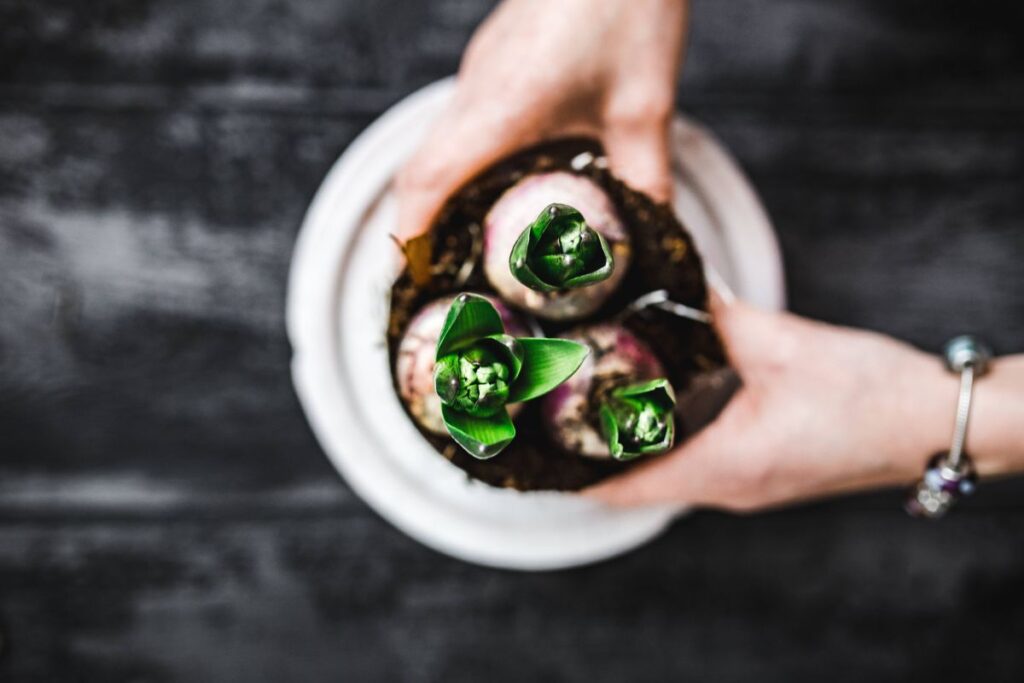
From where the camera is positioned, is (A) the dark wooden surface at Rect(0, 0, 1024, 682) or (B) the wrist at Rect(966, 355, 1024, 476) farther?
(A) the dark wooden surface at Rect(0, 0, 1024, 682)

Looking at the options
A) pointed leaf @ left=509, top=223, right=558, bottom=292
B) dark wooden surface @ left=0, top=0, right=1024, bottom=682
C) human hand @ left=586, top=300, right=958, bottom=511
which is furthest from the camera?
dark wooden surface @ left=0, top=0, right=1024, bottom=682

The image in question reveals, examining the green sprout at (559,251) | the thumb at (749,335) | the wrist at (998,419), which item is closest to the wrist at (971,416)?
the wrist at (998,419)

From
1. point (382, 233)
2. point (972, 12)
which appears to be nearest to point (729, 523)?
point (382, 233)

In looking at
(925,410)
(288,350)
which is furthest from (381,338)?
(925,410)

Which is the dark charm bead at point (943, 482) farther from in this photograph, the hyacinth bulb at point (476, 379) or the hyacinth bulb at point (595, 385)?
the hyacinth bulb at point (476, 379)

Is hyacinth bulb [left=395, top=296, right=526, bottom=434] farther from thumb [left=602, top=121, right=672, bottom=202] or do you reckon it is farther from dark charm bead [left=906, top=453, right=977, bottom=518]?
dark charm bead [left=906, top=453, right=977, bottom=518]

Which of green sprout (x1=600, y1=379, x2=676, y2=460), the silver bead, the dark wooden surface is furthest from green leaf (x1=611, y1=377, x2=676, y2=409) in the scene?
the dark wooden surface

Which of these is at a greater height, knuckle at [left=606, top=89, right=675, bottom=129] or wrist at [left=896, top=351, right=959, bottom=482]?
knuckle at [left=606, top=89, right=675, bottom=129]

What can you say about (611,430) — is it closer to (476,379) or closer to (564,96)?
(476,379)

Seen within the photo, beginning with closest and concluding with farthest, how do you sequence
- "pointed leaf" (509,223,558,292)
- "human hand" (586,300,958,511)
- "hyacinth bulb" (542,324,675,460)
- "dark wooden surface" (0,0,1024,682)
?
"pointed leaf" (509,223,558,292) → "hyacinth bulb" (542,324,675,460) → "human hand" (586,300,958,511) → "dark wooden surface" (0,0,1024,682)
